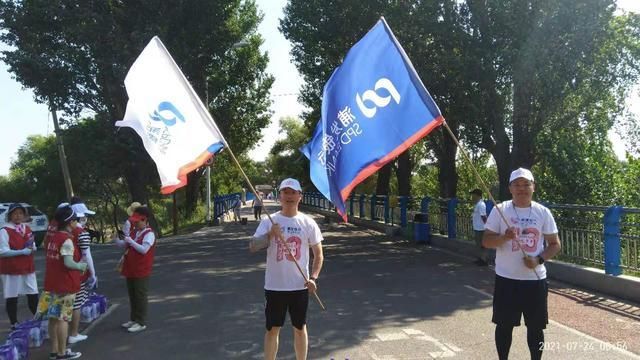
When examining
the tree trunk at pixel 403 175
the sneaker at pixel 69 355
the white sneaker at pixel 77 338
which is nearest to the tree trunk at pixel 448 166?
the tree trunk at pixel 403 175

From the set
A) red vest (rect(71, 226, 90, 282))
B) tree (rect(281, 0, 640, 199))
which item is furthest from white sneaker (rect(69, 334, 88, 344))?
tree (rect(281, 0, 640, 199))

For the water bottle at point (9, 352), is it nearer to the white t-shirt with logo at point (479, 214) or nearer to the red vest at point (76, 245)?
the red vest at point (76, 245)

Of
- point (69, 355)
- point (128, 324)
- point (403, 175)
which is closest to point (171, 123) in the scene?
point (69, 355)

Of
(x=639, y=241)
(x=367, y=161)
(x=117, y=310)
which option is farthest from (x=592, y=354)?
(x=117, y=310)

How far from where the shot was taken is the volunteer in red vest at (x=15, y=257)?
7.37 meters

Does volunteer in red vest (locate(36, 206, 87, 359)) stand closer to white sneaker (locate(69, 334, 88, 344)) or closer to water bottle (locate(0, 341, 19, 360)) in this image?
water bottle (locate(0, 341, 19, 360))

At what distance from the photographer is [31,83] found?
2169 cm

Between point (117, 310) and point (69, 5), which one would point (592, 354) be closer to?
point (117, 310)

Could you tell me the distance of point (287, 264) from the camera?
197 inches

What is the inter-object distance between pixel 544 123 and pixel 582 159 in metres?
1.45

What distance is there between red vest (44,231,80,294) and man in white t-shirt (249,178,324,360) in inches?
96.4

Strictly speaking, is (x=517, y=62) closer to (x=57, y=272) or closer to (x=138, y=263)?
(x=138, y=263)

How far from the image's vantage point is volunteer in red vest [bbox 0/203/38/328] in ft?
24.2

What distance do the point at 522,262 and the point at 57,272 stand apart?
15.6 feet
